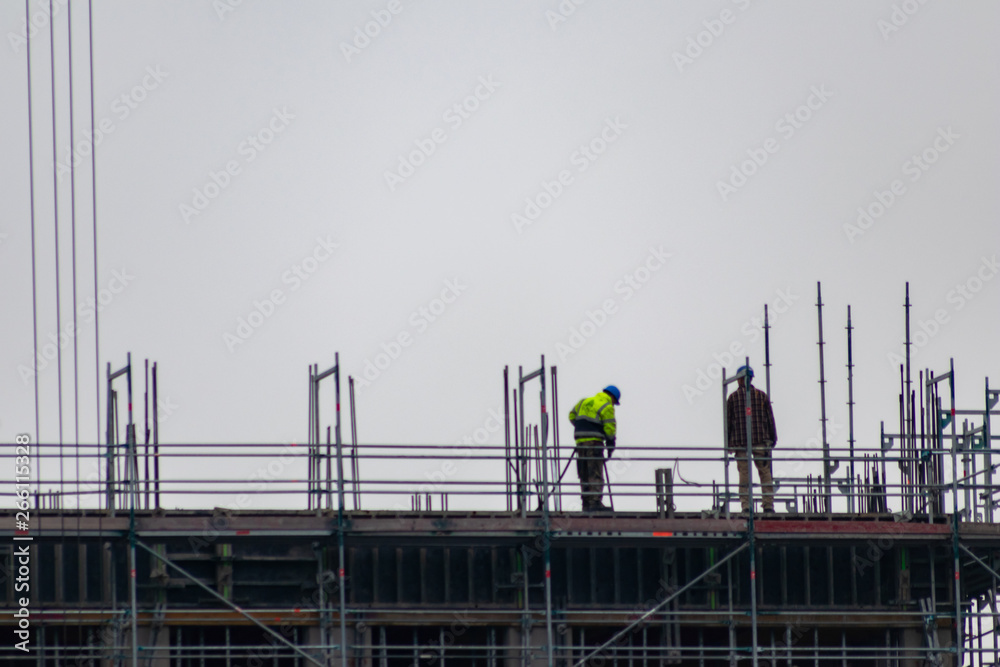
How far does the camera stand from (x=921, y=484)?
3028cm

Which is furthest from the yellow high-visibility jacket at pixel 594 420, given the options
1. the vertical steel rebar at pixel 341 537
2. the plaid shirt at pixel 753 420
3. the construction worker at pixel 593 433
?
the vertical steel rebar at pixel 341 537

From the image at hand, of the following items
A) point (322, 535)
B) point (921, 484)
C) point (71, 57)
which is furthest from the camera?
point (71, 57)

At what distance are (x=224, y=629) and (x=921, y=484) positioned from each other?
10999 millimetres

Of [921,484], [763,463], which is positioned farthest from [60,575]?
[921,484]

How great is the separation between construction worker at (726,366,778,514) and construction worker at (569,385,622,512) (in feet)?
6.28

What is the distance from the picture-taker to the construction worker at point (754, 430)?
99.2ft

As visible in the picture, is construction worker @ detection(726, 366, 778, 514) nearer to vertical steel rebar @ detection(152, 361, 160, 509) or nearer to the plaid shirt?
the plaid shirt

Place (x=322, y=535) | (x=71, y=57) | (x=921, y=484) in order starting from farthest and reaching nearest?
1. (x=71, y=57)
2. (x=921, y=484)
3. (x=322, y=535)

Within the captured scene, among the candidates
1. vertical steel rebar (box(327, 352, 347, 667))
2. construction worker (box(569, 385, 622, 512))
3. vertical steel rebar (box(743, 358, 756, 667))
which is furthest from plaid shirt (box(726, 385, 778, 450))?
vertical steel rebar (box(327, 352, 347, 667))

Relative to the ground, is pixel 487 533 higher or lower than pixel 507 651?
higher

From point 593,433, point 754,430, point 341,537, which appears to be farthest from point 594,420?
point 341,537

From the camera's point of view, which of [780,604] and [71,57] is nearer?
[780,604]

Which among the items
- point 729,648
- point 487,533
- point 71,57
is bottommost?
point 729,648

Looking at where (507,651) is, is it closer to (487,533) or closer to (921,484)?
(487,533)
